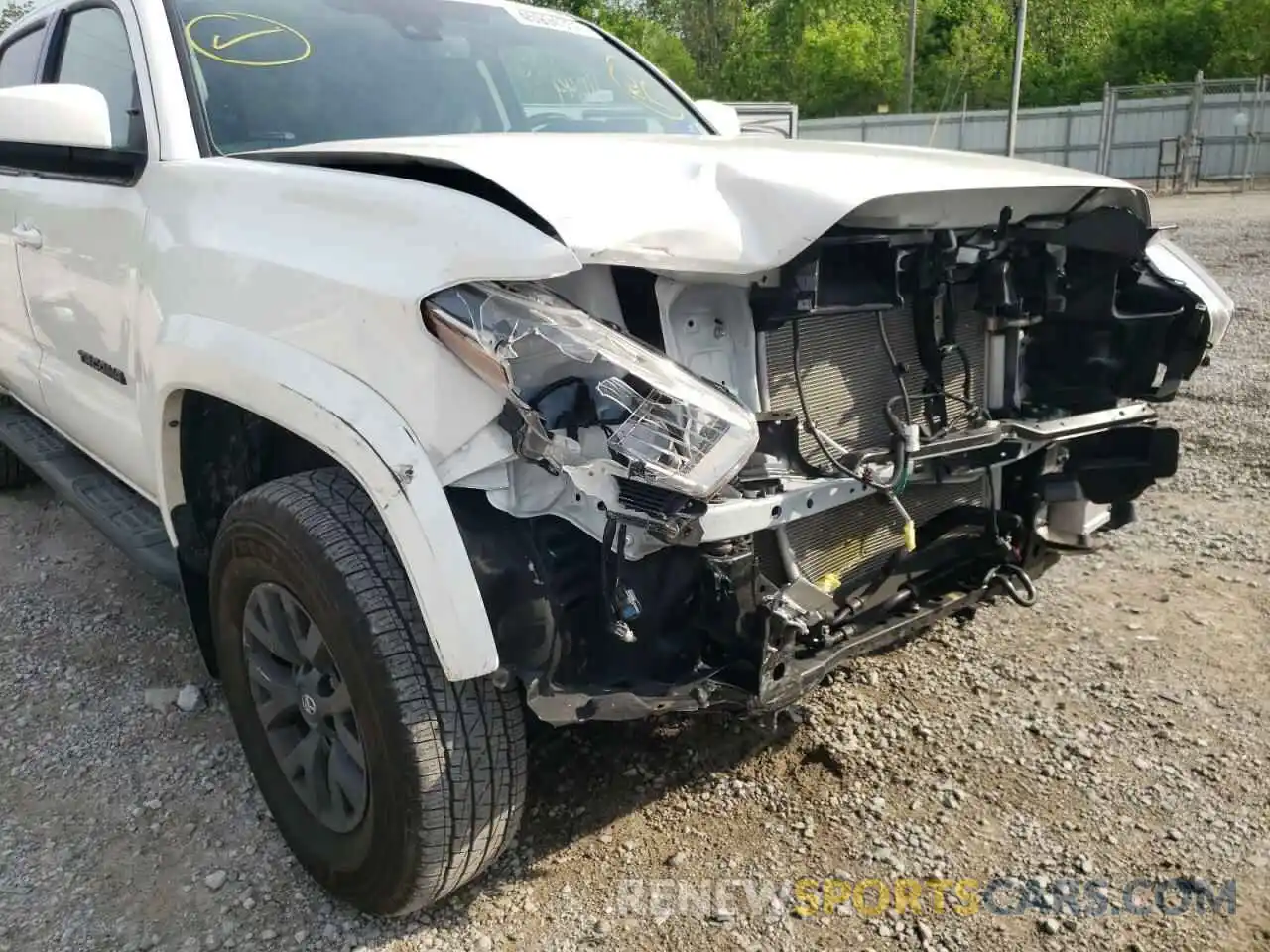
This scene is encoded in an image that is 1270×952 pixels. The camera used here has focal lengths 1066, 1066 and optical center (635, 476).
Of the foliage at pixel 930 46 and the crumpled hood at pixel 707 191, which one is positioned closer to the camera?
the crumpled hood at pixel 707 191

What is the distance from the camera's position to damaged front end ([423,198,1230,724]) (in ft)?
5.98

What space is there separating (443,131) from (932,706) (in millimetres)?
2173

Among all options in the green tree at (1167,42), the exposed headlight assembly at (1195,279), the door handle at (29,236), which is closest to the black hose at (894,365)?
the exposed headlight assembly at (1195,279)

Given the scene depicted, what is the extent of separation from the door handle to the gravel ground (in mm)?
1318

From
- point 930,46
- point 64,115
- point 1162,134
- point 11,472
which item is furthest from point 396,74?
point 930,46

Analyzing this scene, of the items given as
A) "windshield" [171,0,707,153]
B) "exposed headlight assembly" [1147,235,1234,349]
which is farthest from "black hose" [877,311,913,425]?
"windshield" [171,0,707,153]

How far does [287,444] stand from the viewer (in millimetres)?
2531

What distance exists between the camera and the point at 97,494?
3703mm

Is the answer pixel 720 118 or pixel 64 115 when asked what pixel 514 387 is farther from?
pixel 720 118

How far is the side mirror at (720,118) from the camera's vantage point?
3918 mm

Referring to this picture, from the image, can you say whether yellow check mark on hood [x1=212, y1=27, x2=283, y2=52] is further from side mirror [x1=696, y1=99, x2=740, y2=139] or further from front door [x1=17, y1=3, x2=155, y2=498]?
side mirror [x1=696, y1=99, x2=740, y2=139]

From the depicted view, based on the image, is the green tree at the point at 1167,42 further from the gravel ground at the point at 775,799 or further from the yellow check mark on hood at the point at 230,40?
the yellow check mark on hood at the point at 230,40

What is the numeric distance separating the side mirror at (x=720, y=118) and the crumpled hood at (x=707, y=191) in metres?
1.53

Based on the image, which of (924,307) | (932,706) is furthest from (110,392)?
(932,706)
